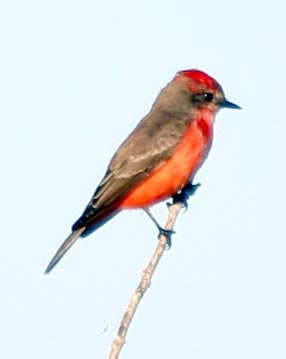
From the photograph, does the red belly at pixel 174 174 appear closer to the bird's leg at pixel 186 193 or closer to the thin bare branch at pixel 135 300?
the bird's leg at pixel 186 193

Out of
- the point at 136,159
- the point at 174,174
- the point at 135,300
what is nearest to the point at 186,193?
the point at 174,174

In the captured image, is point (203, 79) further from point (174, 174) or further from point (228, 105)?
point (174, 174)

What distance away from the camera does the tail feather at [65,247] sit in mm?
8695

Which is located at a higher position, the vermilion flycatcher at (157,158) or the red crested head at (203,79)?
the red crested head at (203,79)

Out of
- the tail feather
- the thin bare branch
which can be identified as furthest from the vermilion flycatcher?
the thin bare branch

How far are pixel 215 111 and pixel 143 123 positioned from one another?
75 cm

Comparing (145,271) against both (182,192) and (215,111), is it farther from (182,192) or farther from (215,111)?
(215,111)

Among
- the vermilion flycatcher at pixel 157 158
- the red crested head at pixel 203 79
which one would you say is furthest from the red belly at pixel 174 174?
the red crested head at pixel 203 79

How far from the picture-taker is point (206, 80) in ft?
33.0

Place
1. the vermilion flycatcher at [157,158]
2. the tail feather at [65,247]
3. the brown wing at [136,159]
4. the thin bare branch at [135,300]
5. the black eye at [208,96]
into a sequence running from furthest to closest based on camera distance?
the black eye at [208,96] < the brown wing at [136,159] < the vermilion flycatcher at [157,158] < the tail feather at [65,247] < the thin bare branch at [135,300]

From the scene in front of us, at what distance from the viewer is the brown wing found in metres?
9.16

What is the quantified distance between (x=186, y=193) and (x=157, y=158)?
0.64 meters

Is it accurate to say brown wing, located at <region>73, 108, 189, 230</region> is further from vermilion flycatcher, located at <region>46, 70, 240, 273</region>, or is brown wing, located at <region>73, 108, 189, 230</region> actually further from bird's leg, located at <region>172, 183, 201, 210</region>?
bird's leg, located at <region>172, 183, 201, 210</region>

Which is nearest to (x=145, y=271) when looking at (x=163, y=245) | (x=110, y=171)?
(x=163, y=245)
